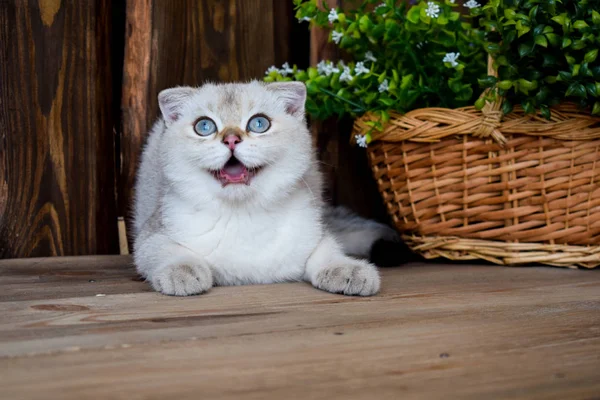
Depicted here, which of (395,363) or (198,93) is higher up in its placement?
(198,93)

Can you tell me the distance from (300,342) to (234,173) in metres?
0.71

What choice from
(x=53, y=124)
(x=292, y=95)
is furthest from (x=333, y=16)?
(x=53, y=124)

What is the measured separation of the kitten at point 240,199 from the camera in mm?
1741

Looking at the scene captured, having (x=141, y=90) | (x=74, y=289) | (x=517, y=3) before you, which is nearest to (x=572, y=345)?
(x=517, y=3)

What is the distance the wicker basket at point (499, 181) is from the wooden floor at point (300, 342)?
30 cm

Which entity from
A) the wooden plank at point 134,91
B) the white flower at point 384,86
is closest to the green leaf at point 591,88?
the white flower at point 384,86

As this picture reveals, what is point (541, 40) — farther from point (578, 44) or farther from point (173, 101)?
point (173, 101)

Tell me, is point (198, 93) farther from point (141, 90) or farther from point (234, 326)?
point (234, 326)

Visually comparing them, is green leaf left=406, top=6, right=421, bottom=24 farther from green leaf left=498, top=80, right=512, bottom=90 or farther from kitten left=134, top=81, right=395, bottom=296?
kitten left=134, top=81, right=395, bottom=296

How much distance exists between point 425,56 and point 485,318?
1178 millimetres

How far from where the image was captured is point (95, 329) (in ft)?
4.19

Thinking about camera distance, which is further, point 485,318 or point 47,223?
point 47,223

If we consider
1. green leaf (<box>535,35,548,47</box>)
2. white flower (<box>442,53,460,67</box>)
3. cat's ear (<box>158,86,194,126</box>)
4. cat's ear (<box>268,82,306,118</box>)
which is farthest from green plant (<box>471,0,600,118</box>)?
cat's ear (<box>158,86,194,126</box>)

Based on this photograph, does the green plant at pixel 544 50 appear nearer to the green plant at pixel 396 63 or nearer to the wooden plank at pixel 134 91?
the green plant at pixel 396 63
